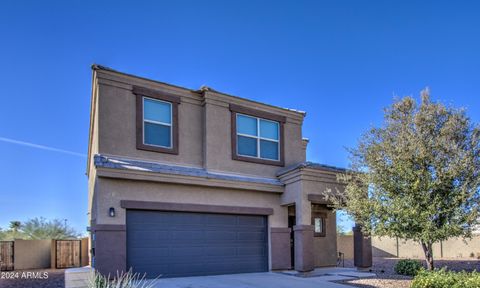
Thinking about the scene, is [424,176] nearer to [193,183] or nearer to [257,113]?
[257,113]

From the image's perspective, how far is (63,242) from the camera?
19.4m

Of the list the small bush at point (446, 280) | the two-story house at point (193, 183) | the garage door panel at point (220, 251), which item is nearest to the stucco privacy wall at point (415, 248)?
the two-story house at point (193, 183)

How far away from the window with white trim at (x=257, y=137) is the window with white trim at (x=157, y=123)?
106 inches

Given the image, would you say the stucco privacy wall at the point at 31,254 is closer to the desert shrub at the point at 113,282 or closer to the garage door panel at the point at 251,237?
the desert shrub at the point at 113,282

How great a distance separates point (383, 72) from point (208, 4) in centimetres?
822

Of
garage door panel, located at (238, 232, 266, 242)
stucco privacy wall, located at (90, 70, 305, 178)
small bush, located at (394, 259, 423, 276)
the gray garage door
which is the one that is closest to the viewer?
the gray garage door

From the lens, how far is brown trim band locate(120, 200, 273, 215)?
39.9ft

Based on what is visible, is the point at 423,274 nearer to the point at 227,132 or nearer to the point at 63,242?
the point at 227,132

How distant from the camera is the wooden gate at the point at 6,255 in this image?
1823cm

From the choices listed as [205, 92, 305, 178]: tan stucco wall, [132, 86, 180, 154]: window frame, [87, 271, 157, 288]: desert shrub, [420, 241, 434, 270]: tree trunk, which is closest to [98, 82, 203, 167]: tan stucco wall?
[132, 86, 180, 154]: window frame

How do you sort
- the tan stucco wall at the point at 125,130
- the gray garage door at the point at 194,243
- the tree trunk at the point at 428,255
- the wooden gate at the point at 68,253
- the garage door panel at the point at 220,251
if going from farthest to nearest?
the wooden gate at the point at 68,253
the garage door panel at the point at 220,251
the tan stucco wall at the point at 125,130
the gray garage door at the point at 194,243
the tree trunk at the point at 428,255

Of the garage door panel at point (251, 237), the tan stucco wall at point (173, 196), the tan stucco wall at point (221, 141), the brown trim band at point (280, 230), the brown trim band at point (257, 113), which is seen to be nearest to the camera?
the tan stucco wall at point (173, 196)

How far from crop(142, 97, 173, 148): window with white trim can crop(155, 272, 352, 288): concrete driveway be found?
451 centimetres

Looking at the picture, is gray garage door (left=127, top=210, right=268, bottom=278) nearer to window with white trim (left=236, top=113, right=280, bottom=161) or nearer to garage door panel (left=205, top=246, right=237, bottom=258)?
garage door panel (left=205, top=246, right=237, bottom=258)
